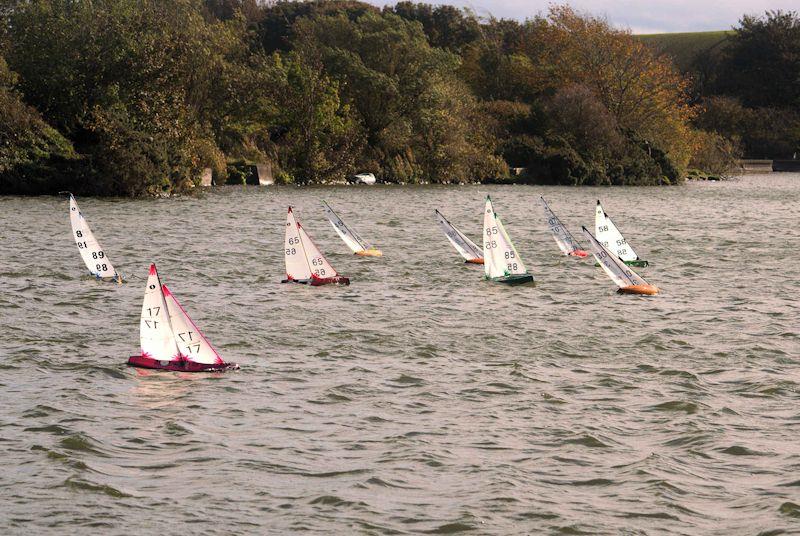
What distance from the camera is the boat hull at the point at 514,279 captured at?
91.7 feet

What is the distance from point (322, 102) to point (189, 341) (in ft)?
202

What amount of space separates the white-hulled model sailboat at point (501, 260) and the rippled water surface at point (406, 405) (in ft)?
1.68

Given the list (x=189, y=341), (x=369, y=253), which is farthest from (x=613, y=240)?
(x=189, y=341)

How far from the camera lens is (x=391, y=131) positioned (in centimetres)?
8125

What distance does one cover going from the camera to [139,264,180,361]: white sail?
1672 cm

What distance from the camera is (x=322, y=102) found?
7731 cm

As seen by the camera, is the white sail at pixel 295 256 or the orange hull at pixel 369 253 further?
the orange hull at pixel 369 253

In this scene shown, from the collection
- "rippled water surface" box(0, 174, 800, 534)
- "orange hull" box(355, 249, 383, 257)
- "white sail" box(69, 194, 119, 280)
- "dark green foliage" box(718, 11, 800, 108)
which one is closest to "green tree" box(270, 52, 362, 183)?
"orange hull" box(355, 249, 383, 257)

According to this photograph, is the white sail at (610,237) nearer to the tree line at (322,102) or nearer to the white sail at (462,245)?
the white sail at (462,245)

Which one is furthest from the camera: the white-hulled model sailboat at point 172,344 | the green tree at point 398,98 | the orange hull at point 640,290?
the green tree at point 398,98

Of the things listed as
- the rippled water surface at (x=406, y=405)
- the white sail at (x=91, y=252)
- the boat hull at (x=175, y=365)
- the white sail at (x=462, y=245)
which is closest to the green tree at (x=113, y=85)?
the rippled water surface at (x=406, y=405)

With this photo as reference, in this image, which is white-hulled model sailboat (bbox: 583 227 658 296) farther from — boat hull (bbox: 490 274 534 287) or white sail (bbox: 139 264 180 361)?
white sail (bbox: 139 264 180 361)

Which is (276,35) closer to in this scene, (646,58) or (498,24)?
(498,24)

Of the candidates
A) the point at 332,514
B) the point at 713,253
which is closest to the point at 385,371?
the point at 332,514
